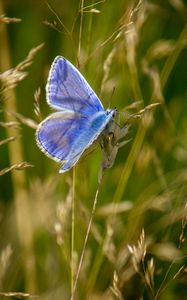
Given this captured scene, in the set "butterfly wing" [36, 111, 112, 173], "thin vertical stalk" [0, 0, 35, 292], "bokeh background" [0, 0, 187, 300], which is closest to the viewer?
"butterfly wing" [36, 111, 112, 173]

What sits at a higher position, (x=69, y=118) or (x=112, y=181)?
(x=69, y=118)

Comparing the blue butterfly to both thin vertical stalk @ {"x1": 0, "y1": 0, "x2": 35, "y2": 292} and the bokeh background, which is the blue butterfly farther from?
thin vertical stalk @ {"x1": 0, "y1": 0, "x2": 35, "y2": 292}

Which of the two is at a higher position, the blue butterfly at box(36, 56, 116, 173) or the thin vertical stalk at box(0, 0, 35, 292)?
the blue butterfly at box(36, 56, 116, 173)

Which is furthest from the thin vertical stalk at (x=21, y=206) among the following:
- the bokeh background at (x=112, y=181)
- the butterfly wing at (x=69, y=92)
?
the butterfly wing at (x=69, y=92)

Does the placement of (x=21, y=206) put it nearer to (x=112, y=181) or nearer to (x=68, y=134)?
(x=112, y=181)

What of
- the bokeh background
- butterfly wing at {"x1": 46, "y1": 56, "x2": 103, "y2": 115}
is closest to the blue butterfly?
butterfly wing at {"x1": 46, "y1": 56, "x2": 103, "y2": 115}

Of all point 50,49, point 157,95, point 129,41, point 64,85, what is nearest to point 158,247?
point 157,95

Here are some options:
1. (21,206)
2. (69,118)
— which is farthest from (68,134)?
(21,206)
